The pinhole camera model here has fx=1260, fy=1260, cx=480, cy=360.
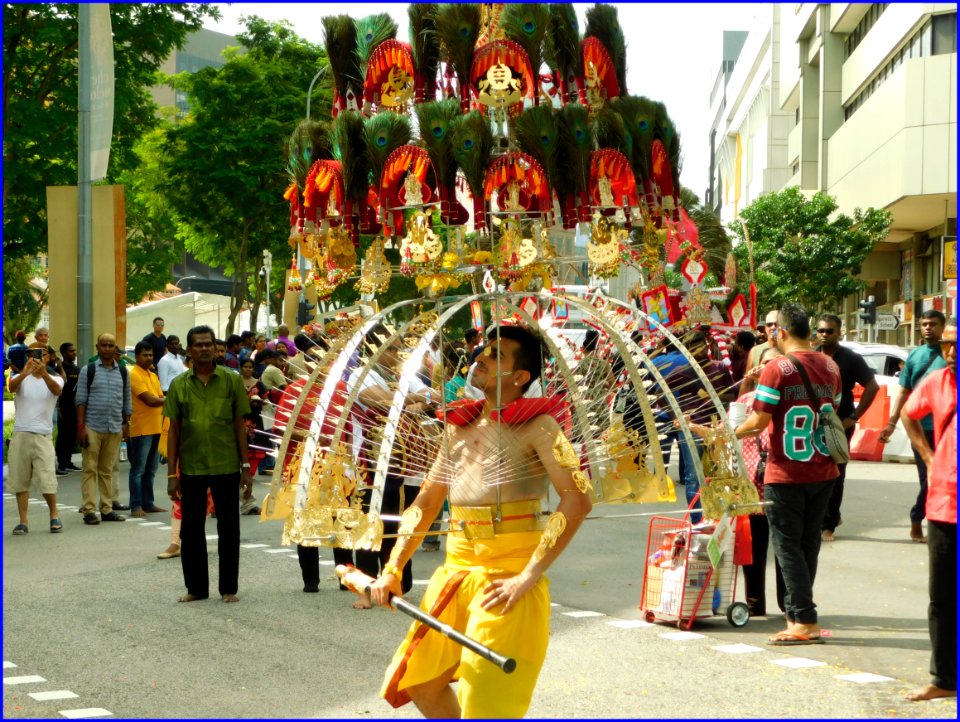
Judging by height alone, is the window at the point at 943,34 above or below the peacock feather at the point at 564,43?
above

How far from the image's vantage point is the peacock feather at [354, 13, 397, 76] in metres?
5.56

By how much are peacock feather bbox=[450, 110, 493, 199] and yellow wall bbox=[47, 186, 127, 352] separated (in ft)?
40.3

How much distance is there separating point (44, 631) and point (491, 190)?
15.9 ft

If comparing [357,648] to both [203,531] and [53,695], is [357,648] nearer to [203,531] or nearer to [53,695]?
[53,695]

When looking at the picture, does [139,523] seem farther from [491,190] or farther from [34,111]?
[34,111]

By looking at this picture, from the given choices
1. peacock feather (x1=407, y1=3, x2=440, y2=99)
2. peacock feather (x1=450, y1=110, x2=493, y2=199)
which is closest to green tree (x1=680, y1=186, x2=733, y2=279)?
peacock feather (x1=450, y1=110, x2=493, y2=199)

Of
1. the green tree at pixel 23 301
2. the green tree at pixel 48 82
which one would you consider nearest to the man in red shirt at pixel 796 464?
the green tree at pixel 48 82

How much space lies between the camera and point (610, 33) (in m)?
5.55

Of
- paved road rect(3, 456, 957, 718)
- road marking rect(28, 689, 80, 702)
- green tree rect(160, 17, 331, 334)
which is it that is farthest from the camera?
green tree rect(160, 17, 331, 334)

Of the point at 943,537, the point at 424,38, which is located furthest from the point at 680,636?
the point at 424,38

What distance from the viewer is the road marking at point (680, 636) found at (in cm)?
779

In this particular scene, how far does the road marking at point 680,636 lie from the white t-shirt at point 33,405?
7213mm

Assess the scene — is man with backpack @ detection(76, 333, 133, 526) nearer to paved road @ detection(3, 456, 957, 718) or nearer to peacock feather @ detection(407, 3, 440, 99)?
paved road @ detection(3, 456, 957, 718)

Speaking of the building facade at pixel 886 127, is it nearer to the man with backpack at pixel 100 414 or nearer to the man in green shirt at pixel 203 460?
the man with backpack at pixel 100 414
